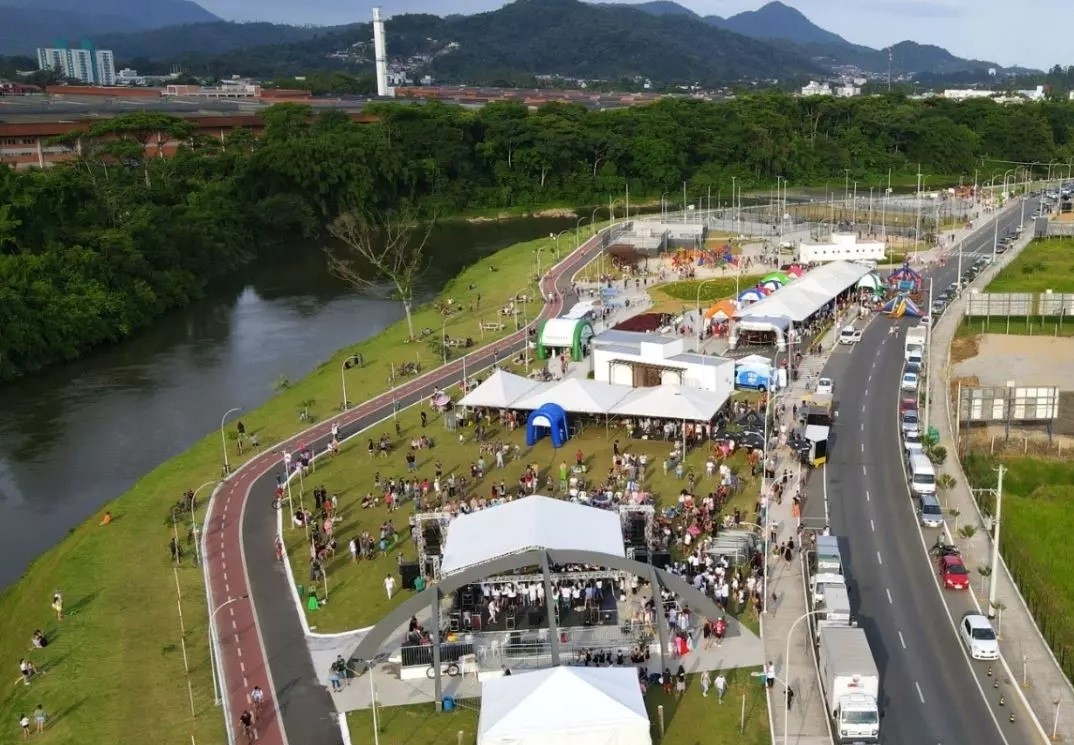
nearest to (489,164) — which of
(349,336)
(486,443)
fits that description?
(349,336)

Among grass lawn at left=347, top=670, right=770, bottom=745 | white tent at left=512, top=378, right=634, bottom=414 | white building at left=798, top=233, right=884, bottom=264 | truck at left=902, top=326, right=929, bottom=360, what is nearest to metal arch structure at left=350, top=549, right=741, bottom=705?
grass lawn at left=347, top=670, right=770, bottom=745

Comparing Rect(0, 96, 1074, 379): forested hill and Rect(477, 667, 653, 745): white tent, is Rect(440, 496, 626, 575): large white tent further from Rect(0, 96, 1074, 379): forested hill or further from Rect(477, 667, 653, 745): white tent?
Rect(0, 96, 1074, 379): forested hill

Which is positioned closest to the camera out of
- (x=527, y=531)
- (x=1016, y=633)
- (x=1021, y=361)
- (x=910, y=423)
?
(x=1016, y=633)

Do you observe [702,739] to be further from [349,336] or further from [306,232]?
[306,232]

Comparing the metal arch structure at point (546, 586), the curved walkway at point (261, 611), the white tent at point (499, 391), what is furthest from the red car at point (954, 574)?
the white tent at point (499, 391)

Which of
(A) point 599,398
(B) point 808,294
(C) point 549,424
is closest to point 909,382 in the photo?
(B) point 808,294

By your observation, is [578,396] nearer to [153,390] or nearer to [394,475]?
[394,475]

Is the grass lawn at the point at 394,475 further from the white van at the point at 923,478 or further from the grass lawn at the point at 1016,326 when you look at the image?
the grass lawn at the point at 1016,326
